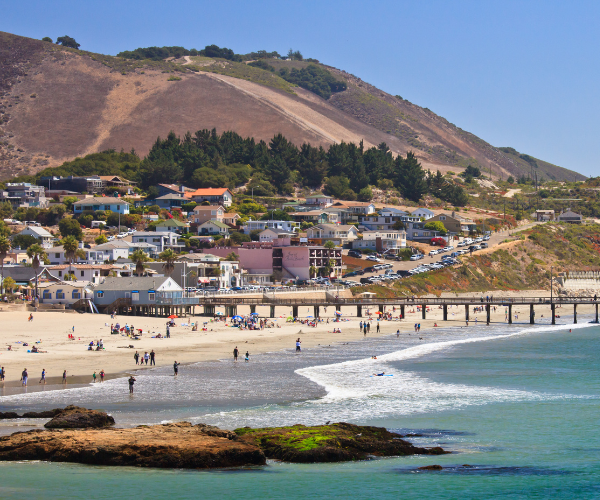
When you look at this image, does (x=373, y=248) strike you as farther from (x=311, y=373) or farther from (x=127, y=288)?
(x=311, y=373)

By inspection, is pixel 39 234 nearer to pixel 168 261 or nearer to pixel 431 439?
pixel 168 261

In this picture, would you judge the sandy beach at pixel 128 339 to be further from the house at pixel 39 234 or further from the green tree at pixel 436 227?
the green tree at pixel 436 227

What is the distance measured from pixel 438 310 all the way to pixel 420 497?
7232cm

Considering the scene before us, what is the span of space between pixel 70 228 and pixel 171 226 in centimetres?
1423

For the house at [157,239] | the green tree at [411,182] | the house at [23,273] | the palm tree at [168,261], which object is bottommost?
the house at [23,273]

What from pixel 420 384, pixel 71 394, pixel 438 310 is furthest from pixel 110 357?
pixel 438 310

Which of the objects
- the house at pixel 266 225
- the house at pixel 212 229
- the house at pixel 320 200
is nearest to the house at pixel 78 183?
the house at pixel 212 229

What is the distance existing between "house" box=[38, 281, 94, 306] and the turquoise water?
95.3 ft

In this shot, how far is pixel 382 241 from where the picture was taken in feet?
379

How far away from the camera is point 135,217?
121 metres

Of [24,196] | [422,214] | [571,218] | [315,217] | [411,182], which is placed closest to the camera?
[315,217]

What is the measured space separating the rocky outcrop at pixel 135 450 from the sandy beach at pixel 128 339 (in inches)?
497

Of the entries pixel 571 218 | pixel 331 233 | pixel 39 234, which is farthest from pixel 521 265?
pixel 39 234

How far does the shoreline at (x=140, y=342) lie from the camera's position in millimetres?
38219
